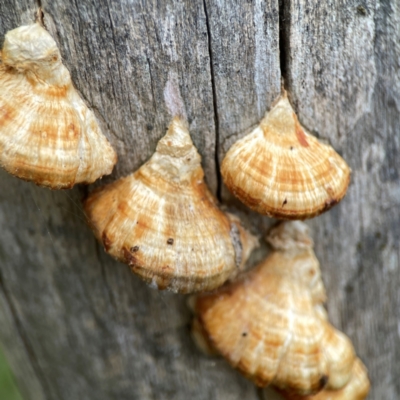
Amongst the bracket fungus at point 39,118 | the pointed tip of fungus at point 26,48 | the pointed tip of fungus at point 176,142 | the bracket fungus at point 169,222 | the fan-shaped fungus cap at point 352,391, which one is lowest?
the fan-shaped fungus cap at point 352,391

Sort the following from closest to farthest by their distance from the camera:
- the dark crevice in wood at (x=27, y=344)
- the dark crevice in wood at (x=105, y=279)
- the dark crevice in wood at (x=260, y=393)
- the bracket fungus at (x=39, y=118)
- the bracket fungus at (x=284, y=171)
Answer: the bracket fungus at (x=39, y=118) → the bracket fungus at (x=284, y=171) → the dark crevice in wood at (x=105, y=279) → the dark crevice in wood at (x=27, y=344) → the dark crevice in wood at (x=260, y=393)

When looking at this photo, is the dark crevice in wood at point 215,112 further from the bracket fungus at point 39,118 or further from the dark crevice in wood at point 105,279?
the dark crevice in wood at point 105,279

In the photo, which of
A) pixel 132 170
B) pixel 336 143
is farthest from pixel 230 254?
pixel 336 143

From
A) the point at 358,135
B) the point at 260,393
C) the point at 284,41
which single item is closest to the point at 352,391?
the point at 260,393

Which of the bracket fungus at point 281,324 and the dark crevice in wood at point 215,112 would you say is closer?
the dark crevice in wood at point 215,112

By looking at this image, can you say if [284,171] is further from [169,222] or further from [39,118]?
[39,118]

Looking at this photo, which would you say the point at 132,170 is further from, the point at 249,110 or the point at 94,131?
the point at 249,110

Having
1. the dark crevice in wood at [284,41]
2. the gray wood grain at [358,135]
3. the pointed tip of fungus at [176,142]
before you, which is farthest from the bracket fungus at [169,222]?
the gray wood grain at [358,135]
